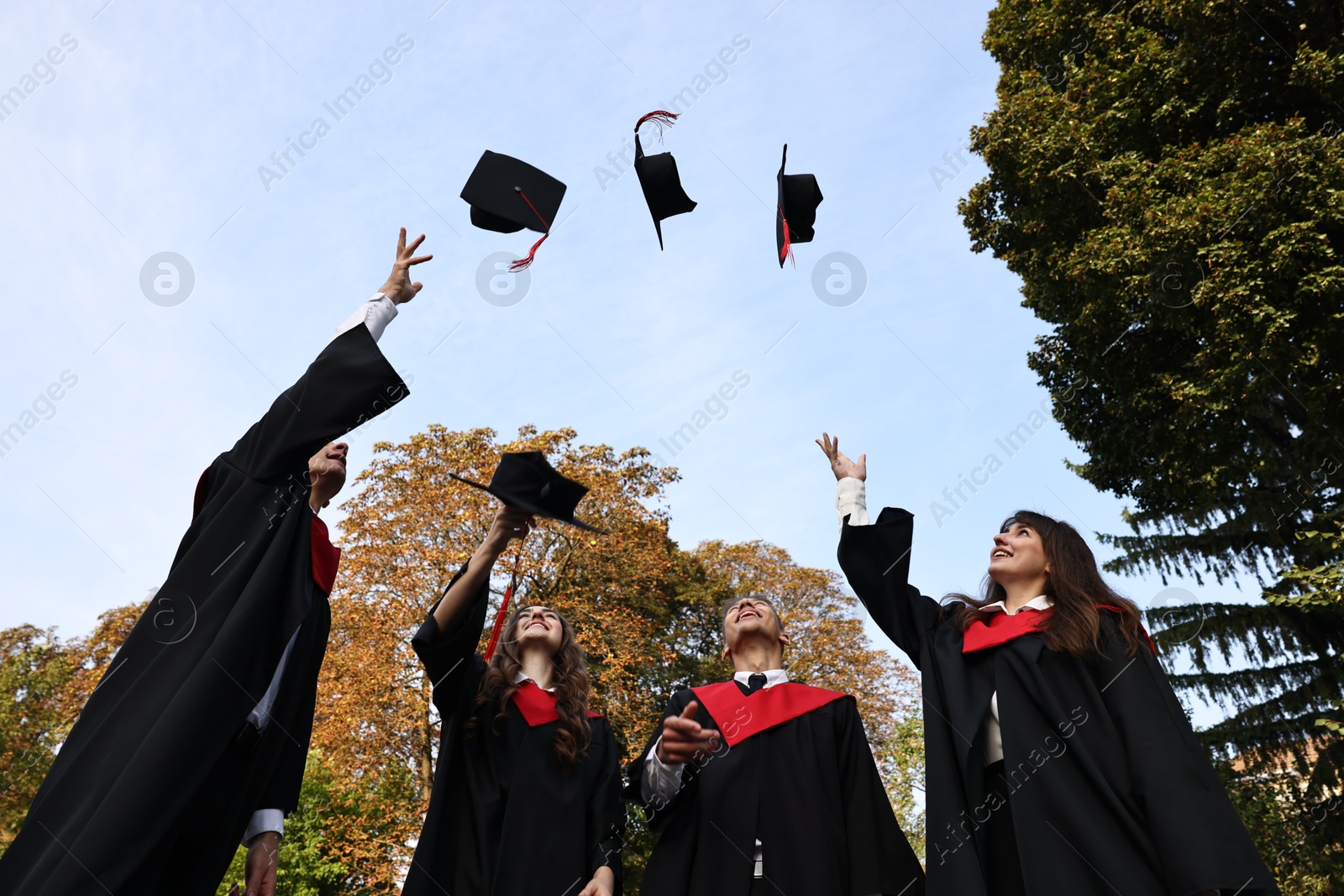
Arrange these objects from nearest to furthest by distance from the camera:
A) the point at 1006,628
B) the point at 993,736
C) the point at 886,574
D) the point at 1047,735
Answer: the point at 1047,735
the point at 993,736
the point at 1006,628
the point at 886,574

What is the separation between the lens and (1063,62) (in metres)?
10.2

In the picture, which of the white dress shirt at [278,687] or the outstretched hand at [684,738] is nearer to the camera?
the white dress shirt at [278,687]

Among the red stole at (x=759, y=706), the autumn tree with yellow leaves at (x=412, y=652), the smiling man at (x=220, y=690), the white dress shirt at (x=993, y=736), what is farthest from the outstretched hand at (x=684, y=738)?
the autumn tree with yellow leaves at (x=412, y=652)

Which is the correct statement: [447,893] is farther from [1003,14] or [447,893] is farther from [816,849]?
[1003,14]

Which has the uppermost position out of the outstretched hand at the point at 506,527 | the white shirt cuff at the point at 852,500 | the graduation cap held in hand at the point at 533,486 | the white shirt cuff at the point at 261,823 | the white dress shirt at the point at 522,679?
the white shirt cuff at the point at 852,500

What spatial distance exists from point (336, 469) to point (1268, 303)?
7681mm

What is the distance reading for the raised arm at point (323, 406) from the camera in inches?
121

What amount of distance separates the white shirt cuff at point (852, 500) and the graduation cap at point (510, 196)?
263 centimetres

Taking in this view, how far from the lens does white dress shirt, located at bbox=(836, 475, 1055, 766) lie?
3.45 meters

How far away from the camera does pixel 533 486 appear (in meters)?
3.64

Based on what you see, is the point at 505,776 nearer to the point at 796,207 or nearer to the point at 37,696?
the point at 796,207

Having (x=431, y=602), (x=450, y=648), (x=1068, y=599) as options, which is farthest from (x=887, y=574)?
(x=431, y=602)

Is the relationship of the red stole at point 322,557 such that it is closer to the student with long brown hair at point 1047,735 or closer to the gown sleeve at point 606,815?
the gown sleeve at point 606,815

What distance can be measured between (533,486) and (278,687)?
114cm
